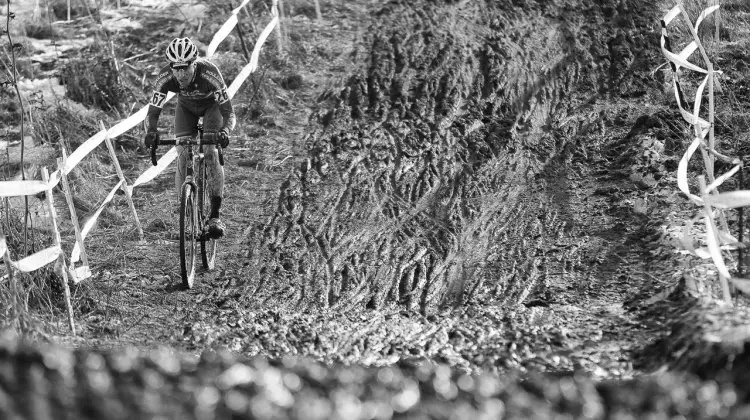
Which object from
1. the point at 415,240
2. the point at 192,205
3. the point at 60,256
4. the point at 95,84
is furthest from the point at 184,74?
the point at 95,84

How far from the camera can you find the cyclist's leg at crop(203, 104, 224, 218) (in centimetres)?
793

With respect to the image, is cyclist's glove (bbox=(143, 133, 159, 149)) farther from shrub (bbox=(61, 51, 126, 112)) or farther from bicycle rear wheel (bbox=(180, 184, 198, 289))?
shrub (bbox=(61, 51, 126, 112))

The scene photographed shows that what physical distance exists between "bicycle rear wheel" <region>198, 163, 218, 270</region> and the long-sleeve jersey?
0.45 metres

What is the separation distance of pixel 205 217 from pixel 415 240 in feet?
5.53

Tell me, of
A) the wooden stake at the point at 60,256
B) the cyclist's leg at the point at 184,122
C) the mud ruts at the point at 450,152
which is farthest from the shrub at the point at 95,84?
the wooden stake at the point at 60,256

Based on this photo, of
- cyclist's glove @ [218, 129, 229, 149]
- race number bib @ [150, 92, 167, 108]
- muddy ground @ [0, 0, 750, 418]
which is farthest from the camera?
race number bib @ [150, 92, 167, 108]

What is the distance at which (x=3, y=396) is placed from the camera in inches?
173

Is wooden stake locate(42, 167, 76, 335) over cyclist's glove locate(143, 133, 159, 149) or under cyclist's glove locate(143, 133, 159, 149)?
under

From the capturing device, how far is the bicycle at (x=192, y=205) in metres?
7.60

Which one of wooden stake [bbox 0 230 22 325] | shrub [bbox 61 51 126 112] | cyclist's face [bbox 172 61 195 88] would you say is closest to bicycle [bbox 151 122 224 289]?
cyclist's face [bbox 172 61 195 88]

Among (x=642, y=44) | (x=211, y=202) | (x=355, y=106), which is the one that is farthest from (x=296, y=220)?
(x=642, y=44)

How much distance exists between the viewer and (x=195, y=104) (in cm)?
791

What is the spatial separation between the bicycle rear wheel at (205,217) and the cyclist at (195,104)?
0.05 metres

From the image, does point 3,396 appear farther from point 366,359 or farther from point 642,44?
point 642,44
